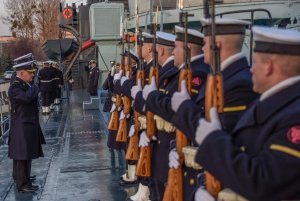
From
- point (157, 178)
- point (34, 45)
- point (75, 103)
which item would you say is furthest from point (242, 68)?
point (34, 45)

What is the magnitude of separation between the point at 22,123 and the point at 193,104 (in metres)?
3.87

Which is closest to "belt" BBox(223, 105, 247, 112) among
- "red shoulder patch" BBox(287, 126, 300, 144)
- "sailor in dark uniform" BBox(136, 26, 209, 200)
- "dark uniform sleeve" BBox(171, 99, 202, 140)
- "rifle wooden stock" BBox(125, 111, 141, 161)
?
"dark uniform sleeve" BBox(171, 99, 202, 140)

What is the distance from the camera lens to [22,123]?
6281 mm

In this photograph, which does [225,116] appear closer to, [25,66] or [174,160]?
[174,160]

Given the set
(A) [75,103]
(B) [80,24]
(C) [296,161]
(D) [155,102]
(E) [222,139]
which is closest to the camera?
(C) [296,161]

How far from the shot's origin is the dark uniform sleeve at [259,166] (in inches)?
82.5

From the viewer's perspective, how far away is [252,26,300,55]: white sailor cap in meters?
2.30

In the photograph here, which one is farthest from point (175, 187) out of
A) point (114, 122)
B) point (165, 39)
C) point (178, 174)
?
point (114, 122)

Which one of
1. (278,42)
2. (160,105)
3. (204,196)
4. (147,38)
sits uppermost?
(278,42)

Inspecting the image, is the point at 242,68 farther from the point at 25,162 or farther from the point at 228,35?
the point at 25,162

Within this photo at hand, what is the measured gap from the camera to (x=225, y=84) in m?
2.84

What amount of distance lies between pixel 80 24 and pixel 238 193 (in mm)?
24506

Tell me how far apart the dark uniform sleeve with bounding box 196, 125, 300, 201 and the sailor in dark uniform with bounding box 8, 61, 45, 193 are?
419cm

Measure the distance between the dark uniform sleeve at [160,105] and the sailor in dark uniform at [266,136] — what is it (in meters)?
1.11
